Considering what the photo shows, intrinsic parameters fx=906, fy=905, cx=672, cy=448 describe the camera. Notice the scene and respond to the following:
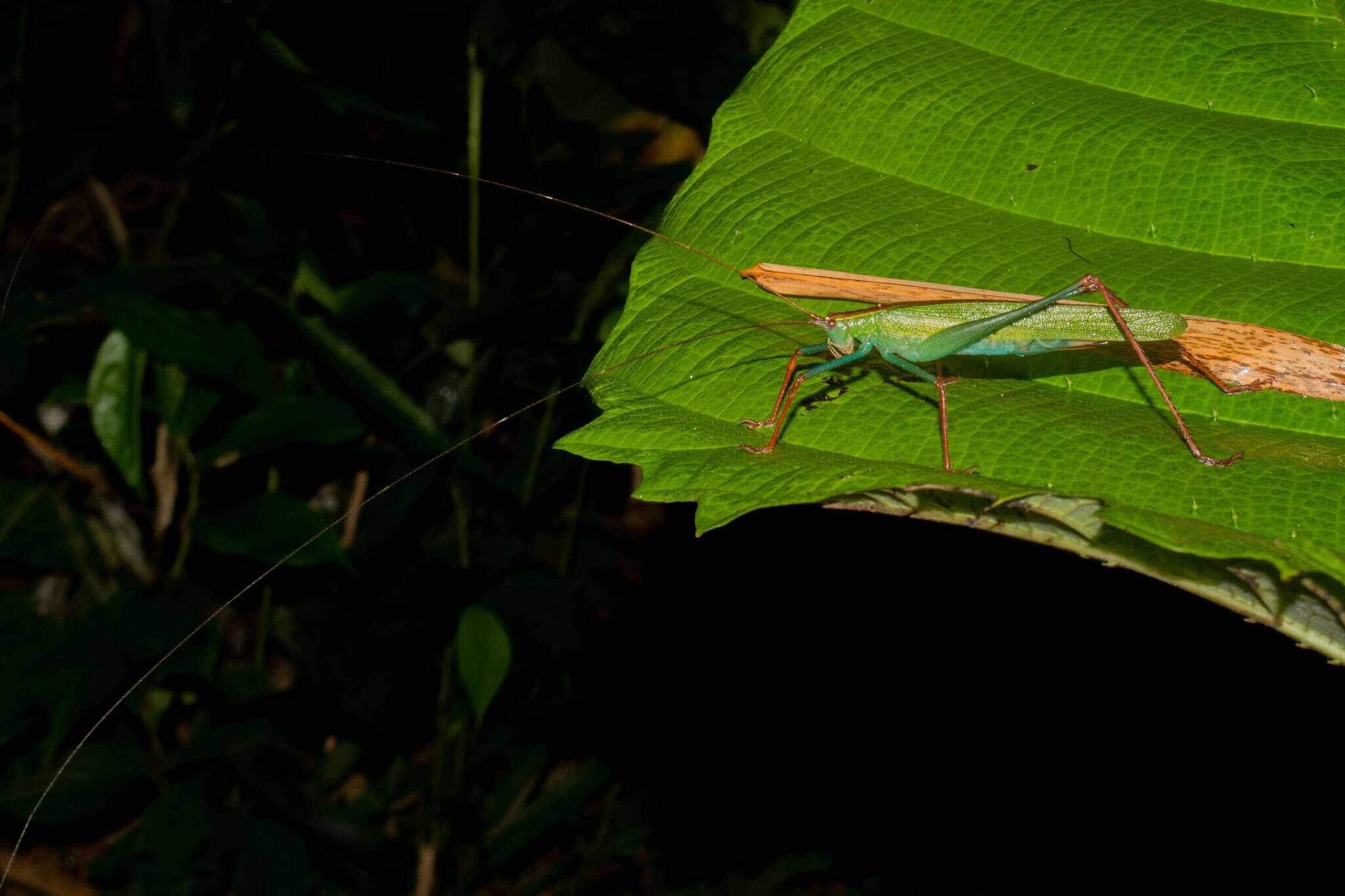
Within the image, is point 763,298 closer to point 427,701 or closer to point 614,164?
point 614,164

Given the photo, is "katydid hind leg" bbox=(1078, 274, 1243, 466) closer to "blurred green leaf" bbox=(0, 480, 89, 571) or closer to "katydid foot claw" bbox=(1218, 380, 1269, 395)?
"katydid foot claw" bbox=(1218, 380, 1269, 395)

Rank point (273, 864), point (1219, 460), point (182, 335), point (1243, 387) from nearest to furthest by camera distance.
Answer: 1. point (1219, 460)
2. point (1243, 387)
3. point (182, 335)
4. point (273, 864)

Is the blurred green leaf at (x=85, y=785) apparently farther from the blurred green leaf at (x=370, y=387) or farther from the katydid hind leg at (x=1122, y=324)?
the katydid hind leg at (x=1122, y=324)

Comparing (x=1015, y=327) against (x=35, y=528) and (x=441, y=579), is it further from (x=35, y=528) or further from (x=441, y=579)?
(x=35, y=528)

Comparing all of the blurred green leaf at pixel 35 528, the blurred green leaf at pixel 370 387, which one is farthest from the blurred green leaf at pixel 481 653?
the blurred green leaf at pixel 35 528

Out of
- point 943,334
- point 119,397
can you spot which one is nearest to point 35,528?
point 119,397
